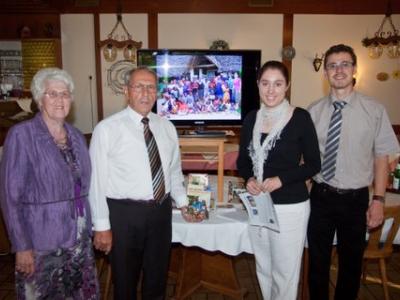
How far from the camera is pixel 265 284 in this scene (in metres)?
2.02

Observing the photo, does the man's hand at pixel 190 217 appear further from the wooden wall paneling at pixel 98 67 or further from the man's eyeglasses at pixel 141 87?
the wooden wall paneling at pixel 98 67

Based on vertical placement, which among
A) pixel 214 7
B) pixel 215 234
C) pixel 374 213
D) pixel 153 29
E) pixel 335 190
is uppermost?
pixel 214 7

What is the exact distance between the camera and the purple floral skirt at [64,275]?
168 cm

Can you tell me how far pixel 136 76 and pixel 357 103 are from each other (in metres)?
1.18

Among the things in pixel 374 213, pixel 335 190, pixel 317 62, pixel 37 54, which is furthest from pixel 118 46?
pixel 374 213

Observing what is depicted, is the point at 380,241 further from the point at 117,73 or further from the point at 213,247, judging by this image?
the point at 117,73

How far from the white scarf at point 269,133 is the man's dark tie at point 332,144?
298 millimetres

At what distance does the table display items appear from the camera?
2.17 m

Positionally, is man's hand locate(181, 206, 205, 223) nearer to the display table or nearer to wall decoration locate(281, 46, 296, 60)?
the display table

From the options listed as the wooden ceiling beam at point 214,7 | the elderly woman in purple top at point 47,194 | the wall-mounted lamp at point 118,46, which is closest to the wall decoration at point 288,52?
the wooden ceiling beam at point 214,7

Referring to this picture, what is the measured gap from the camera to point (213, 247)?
2133 mm

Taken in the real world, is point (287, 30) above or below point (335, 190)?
above

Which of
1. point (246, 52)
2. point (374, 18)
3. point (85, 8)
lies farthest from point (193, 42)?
point (374, 18)

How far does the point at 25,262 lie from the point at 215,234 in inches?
38.7
